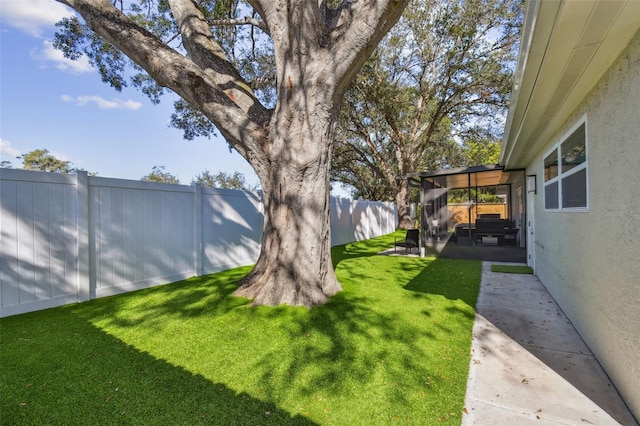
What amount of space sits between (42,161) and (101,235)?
41604 millimetres

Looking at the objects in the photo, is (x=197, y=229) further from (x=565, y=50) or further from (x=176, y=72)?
(x=565, y=50)

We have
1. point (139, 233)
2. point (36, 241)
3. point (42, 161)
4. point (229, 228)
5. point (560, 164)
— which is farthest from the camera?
point (42, 161)

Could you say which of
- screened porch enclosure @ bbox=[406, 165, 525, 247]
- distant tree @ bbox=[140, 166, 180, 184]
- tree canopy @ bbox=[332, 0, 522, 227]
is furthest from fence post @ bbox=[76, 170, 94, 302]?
distant tree @ bbox=[140, 166, 180, 184]

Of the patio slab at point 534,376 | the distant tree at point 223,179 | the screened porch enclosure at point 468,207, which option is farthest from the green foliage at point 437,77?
the distant tree at point 223,179

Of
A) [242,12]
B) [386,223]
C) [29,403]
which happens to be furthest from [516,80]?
[386,223]

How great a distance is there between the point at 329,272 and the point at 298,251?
0.85 m

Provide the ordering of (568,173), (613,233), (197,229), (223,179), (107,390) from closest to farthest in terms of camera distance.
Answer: (107,390)
(613,233)
(568,173)
(197,229)
(223,179)

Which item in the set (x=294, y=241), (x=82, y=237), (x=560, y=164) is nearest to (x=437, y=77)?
(x=560, y=164)

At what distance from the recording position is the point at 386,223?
19172 millimetres

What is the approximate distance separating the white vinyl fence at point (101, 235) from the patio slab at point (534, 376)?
554cm

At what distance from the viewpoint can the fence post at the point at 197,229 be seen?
22.0 ft

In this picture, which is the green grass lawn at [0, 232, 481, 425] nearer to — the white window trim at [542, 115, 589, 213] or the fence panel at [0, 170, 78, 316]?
the fence panel at [0, 170, 78, 316]

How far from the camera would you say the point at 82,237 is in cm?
471

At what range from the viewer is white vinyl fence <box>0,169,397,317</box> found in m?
4.09
